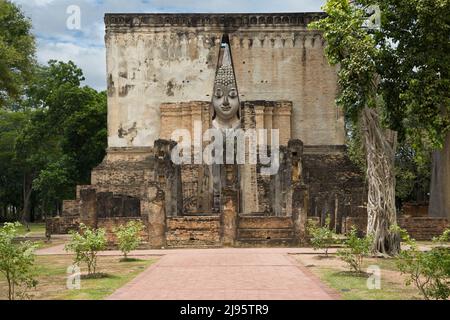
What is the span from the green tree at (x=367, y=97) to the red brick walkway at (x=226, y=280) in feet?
9.12

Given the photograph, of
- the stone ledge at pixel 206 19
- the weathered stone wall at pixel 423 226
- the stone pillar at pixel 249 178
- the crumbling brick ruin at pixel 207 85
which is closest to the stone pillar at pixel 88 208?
the crumbling brick ruin at pixel 207 85

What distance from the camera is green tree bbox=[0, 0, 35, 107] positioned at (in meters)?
23.1

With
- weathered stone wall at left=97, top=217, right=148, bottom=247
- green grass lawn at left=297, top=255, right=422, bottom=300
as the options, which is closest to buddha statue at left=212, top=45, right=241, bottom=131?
weathered stone wall at left=97, top=217, right=148, bottom=247

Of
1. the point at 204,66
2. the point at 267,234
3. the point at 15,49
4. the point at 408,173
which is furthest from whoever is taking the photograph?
the point at 408,173

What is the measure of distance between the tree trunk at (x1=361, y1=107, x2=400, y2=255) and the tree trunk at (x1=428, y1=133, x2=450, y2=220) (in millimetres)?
4583

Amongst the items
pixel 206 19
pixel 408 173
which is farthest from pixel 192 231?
pixel 408 173

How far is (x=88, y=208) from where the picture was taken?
2023 centimetres

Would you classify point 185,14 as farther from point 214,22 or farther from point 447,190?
point 447,190

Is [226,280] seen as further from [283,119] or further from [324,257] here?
[283,119]

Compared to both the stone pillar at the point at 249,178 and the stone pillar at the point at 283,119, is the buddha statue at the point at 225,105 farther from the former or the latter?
the stone pillar at the point at 283,119

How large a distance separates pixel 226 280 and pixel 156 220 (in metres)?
8.34

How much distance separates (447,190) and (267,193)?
7750mm

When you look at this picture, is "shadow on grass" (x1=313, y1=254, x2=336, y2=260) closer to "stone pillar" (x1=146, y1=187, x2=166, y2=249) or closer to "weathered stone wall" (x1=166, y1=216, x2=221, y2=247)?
"weathered stone wall" (x1=166, y1=216, x2=221, y2=247)

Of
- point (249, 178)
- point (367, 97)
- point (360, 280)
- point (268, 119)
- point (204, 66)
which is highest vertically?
point (204, 66)
